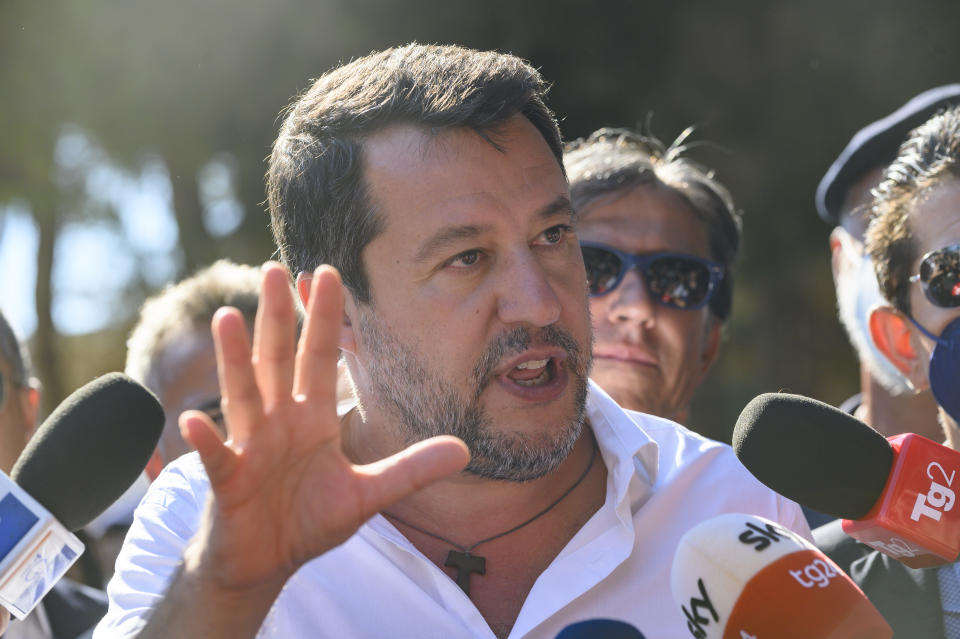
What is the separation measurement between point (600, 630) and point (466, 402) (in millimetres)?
566

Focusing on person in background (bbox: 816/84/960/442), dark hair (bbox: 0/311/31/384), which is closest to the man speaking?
person in background (bbox: 816/84/960/442)

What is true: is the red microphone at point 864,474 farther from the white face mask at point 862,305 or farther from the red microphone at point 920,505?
the white face mask at point 862,305

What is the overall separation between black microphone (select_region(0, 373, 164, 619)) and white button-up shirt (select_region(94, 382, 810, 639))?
8.9 inches

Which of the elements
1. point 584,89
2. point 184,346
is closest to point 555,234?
point 184,346

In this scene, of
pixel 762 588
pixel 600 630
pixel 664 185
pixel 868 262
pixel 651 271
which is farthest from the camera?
pixel 664 185

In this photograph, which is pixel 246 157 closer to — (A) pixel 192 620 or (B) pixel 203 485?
(B) pixel 203 485

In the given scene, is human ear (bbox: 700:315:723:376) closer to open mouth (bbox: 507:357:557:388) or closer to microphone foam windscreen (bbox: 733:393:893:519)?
open mouth (bbox: 507:357:557:388)

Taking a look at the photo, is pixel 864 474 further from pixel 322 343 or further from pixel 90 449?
pixel 90 449

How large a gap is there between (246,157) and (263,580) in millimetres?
6301

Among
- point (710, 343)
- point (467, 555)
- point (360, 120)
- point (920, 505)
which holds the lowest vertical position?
point (710, 343)

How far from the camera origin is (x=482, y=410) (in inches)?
88.4

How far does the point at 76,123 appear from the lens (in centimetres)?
830

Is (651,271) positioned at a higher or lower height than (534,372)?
lower

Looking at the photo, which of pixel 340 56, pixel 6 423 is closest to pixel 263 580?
pixel 6 423
